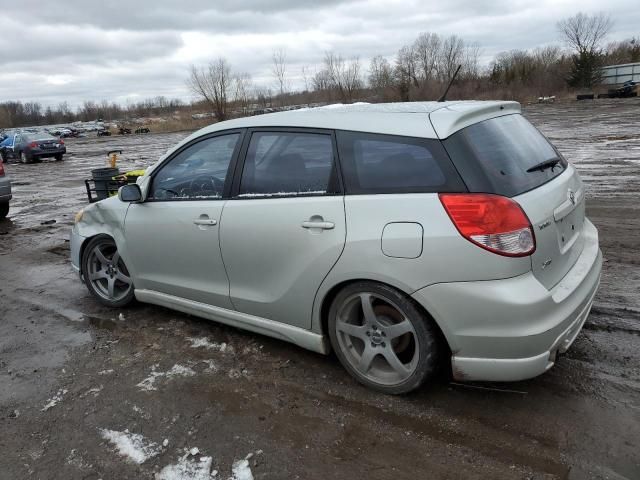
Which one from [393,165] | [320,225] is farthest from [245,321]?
[393,165]

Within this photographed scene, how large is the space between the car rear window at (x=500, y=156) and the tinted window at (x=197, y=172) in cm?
165

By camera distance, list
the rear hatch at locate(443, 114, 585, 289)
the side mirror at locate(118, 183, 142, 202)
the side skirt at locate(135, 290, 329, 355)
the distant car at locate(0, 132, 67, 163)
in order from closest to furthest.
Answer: the rear hatch at locate(443, 114, 585, 289)
the side skirt at locate(135, 290, 329, 355)
the side mirror at locate(118, 183, 142, 202)
the distant car at locate(0, 132, 67, 163)

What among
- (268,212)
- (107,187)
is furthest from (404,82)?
(268,212)

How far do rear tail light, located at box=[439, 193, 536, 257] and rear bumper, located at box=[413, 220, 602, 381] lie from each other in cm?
16

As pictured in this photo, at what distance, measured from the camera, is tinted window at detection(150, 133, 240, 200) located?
12.1ft

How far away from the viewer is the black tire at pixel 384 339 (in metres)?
2.85

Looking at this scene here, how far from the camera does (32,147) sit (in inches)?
1010

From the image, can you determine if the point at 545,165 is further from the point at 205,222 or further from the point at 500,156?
the point at 205,222

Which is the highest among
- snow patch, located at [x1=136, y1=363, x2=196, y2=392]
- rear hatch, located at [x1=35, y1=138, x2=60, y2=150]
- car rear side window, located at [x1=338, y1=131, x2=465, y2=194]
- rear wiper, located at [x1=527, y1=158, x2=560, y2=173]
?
Answer: rear hatch, located at [x1=35, y1=138, x2=60, y2=150]

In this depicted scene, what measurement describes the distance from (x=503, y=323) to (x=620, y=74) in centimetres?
6893

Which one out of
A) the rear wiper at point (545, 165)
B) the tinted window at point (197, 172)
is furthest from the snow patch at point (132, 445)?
the rear wiper at point (545, 165)

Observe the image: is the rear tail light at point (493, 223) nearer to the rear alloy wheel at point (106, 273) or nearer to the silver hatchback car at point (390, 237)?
the silver hatchback car at point (390, 237)

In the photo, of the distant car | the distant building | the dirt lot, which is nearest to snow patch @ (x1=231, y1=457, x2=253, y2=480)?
the dirt lot

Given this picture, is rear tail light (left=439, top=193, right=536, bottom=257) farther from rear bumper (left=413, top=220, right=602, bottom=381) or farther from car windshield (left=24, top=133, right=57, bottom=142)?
car windshield (left=24, top=133, right=57, bottom=142)
